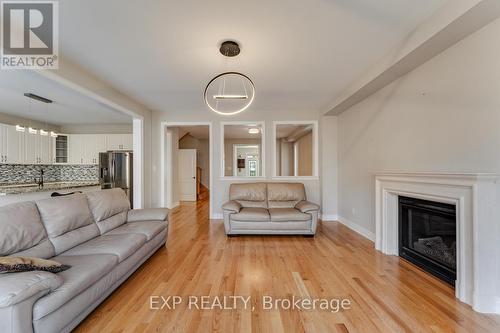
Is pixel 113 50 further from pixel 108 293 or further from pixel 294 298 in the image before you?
pixel 294 298

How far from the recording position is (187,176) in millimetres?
8094

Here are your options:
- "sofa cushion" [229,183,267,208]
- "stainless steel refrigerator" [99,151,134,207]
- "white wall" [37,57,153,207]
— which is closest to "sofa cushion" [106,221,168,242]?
"sofa cushion" [229,183,267,208]

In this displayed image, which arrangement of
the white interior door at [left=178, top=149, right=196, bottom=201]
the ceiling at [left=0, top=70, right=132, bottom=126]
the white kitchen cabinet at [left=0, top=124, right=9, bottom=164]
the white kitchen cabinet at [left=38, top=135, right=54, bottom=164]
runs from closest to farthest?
1. the ceiling at [left=0, top=70, right=132, bottom=126]
2. the white kitchen cabinet at [left=0, top=124, right=9, bottom=164]
3. the white kitchen cabinet at [left=38, top=135, right=54, bottom=164]
4. the white interior door at [left=178, top=149, right=196, bottom=201]

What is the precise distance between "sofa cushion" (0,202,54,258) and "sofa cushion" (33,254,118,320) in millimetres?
180

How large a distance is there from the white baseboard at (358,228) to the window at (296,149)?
47.6 inches

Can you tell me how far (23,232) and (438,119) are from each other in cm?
423

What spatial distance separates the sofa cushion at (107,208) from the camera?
285 centimetres

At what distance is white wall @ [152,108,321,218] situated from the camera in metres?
5.42

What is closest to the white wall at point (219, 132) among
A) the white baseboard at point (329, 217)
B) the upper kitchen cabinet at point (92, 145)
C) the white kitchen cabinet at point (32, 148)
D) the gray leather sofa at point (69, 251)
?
the white baseboard at point (329, 217)

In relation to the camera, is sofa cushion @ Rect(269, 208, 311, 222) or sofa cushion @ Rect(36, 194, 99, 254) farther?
sofa cushion @ Rect(269, 208, 311, 222)

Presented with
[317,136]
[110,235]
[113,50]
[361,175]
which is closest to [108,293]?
[110,235]

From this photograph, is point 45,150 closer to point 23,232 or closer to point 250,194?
point 23,232

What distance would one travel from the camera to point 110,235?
8.75 feet

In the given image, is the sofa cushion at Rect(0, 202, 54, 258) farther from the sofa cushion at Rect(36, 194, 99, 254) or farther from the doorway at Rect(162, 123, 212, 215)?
the doorway at Rect(162, 123, 212, 215)
